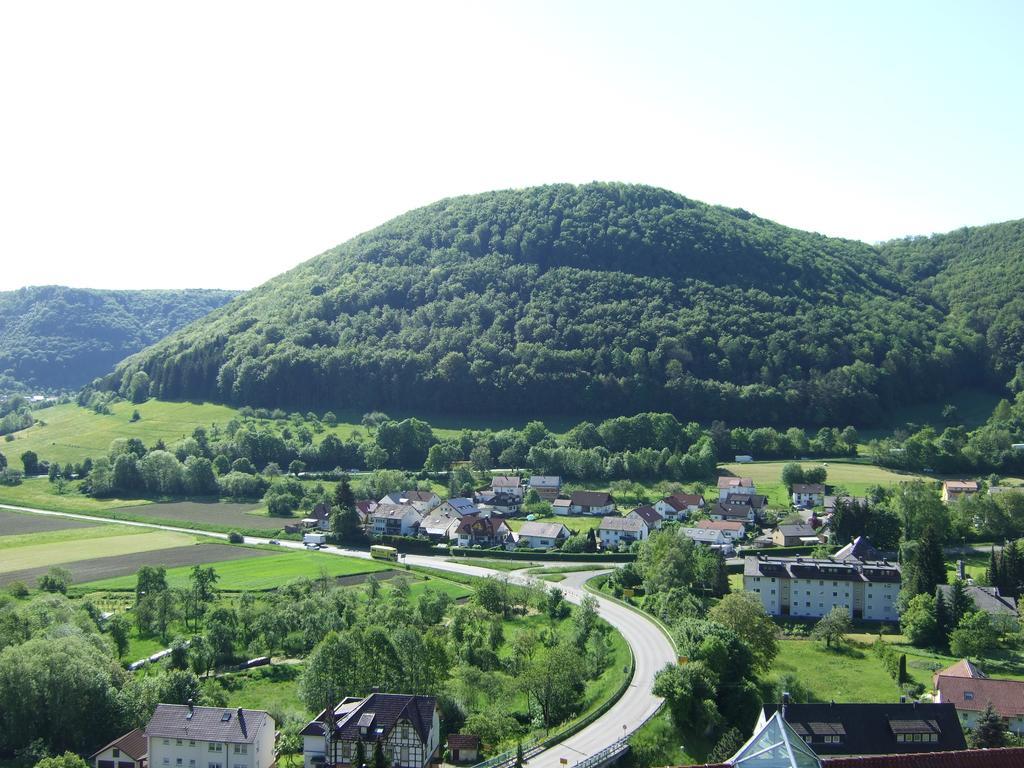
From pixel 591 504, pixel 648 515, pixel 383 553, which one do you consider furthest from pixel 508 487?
pixel 383 553

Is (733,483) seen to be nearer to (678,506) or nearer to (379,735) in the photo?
(678,506)

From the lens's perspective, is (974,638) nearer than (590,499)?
Yes

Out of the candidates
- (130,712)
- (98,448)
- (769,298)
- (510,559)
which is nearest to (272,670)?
(130,712)

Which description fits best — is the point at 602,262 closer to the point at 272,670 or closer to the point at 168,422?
the point at 168,422

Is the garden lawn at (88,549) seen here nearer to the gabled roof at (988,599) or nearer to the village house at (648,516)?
the village house at (648,516)

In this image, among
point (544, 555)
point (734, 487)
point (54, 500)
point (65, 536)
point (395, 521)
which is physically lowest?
point (544, 555)

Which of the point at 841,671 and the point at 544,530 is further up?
the point at 544,530

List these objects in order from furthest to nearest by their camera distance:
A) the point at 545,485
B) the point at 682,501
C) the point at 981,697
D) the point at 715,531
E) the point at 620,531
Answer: the point at 545,485, the point at 682,501, the point at 620,531, the point at 715,531, the point at 981,697
